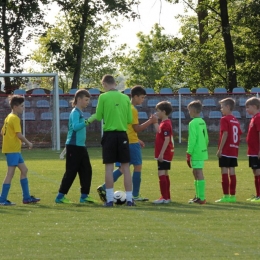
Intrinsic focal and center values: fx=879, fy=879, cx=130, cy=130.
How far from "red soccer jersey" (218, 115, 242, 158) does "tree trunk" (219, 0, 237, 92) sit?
2935 centimetres

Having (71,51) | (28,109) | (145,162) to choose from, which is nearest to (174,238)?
(145,162)

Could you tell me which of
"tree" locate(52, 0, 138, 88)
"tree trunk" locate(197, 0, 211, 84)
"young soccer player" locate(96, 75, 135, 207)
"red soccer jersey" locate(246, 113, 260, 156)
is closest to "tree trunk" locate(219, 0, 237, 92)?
"tree trunk" locate(197, 0, 211, 84)

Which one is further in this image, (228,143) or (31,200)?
(228,143)

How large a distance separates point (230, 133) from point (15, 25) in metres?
30.3

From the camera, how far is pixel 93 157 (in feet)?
86.1

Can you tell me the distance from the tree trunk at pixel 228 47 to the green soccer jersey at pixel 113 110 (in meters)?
30.5

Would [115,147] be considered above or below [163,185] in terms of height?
above

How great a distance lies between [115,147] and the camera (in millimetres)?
12195

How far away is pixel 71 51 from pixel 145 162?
2112 centimetres

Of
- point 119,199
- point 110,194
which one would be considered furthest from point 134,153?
point 110,194

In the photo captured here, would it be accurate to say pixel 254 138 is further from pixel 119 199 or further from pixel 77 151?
pixel 77 151

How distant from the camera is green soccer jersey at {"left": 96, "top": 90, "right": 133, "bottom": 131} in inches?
480

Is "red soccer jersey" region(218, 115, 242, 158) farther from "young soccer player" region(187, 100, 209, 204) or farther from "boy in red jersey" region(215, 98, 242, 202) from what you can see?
"young soccer player" region(187, 100, 209, 204)

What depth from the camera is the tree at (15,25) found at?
41.5 meters
